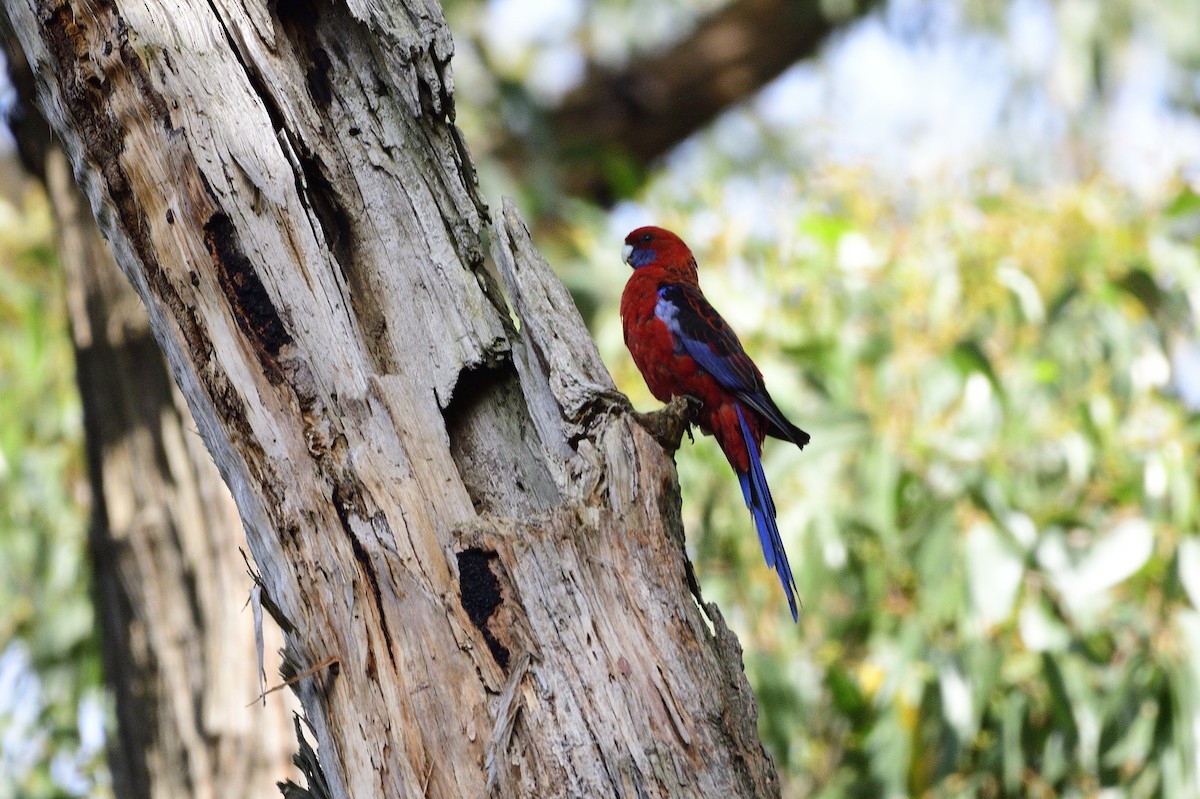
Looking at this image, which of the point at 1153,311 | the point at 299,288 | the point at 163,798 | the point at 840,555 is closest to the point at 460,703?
the point at 299,288

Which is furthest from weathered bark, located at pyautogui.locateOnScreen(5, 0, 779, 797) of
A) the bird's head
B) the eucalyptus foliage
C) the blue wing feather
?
the eucalyptus foliage

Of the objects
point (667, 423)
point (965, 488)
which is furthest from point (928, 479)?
point (667, 423)

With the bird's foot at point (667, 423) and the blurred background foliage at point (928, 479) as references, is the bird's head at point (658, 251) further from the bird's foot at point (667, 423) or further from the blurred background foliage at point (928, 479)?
the bird's foot at point (667, 423)

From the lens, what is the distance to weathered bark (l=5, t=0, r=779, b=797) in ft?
6.44

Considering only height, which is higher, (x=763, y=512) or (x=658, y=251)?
(x=658, y=251)

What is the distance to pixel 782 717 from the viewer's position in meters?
3.87

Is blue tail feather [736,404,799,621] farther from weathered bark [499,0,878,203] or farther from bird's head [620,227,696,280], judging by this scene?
weathered bark [499,0,878,203]

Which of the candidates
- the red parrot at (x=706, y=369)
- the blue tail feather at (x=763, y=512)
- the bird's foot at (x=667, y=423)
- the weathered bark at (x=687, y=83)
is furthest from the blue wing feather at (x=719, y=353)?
the weathered bark at (x=687, y=83)

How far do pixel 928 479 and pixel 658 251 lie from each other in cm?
130

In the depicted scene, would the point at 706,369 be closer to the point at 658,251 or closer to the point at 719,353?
the point at 719,353

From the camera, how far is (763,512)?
336 centimetres

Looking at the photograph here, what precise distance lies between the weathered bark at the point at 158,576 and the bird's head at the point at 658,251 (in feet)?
5.63

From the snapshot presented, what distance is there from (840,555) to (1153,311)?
145cm

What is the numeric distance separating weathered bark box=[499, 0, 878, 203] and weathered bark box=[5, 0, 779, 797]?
4496 millimetres
